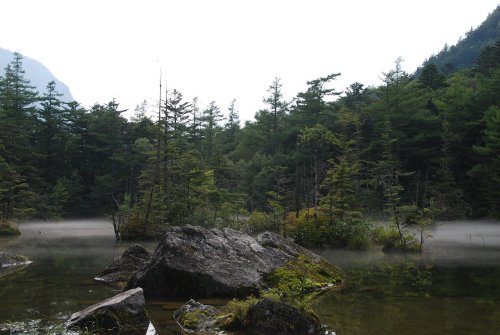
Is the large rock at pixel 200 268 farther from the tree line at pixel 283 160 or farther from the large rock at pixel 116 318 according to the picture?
the tree line at pixel 283 160

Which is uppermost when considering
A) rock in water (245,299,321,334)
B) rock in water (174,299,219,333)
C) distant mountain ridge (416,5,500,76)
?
distant mountain ridge (416,5,500,76)

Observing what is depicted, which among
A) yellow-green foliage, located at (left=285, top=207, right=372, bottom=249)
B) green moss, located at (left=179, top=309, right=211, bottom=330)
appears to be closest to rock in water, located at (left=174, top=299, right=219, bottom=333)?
green moss, located at (left=179, top=309, right=211, bottom=330)

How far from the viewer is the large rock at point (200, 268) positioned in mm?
11766

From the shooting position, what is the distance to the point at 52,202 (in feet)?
177

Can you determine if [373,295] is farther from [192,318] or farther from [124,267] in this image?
[124,267]

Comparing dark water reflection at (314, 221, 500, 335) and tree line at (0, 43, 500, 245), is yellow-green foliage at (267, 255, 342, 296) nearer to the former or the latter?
dark water reflection at (314, 221, 500, 335)

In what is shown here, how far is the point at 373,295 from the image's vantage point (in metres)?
11.3

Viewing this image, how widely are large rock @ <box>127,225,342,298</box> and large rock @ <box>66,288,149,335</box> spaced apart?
2920 mm

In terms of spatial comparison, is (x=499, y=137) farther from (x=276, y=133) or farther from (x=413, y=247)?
(x=276, y=133)

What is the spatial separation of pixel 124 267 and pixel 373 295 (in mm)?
8039

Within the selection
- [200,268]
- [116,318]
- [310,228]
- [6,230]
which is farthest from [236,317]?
[6,230]

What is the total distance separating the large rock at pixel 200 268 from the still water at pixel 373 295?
74 cm

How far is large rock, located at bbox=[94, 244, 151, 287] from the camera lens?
45.5ft

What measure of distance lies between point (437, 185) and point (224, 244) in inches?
1479
